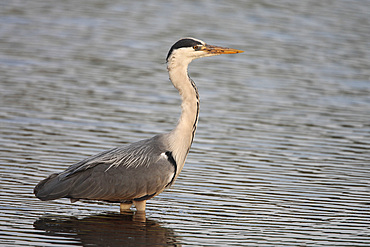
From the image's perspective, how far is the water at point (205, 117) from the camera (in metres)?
7.65

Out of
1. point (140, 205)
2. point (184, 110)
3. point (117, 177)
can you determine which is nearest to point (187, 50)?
point (184, 110)

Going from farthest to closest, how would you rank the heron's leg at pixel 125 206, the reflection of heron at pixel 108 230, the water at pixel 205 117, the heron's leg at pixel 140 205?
the heron's leg at pixel 125 206 < the heron's leg at pixel 140 205 < the water at pixel 205 117 < the reflection of heron at pixel 108 230

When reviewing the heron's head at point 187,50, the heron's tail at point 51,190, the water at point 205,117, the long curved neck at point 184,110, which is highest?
the heron's head at point 187,50

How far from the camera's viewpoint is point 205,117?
1248 centimetres

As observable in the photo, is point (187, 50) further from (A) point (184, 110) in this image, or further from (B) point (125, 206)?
(B) point (125, 206)

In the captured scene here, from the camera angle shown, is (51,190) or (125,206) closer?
(51,190)

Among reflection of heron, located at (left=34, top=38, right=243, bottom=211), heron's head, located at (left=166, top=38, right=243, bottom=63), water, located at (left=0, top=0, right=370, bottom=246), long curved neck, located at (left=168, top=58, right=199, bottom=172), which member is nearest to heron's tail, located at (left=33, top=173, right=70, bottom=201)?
reflection of heron, located at (left=34, top=38, right=243, bottom=211)

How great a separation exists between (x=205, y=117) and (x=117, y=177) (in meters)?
4.74

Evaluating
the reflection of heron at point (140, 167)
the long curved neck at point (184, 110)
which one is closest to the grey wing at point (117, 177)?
the reflection of heron at point (140, 167)

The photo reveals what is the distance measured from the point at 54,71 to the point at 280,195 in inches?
299

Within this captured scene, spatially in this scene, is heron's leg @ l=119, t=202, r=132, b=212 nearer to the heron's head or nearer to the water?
the water

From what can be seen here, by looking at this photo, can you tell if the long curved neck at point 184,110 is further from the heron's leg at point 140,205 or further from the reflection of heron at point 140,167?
the heron's leg at point 140,205

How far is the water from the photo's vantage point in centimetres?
765

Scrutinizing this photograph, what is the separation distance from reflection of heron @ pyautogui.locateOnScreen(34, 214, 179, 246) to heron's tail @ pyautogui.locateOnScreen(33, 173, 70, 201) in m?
0.24
